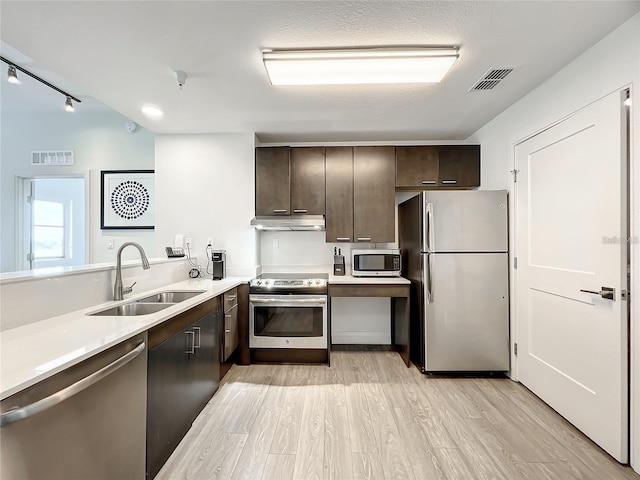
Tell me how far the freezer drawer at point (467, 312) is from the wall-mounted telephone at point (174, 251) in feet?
8.30

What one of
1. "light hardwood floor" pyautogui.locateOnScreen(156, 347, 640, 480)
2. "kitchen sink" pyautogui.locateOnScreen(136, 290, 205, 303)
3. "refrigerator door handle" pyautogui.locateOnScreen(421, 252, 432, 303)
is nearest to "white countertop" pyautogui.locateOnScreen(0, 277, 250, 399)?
"kitchen sink" pyautogui.locateOnScreen(136, 290, 205, 303)

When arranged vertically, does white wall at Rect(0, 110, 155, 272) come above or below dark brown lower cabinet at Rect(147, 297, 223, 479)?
above

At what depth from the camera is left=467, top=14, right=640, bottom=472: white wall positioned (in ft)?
5.29

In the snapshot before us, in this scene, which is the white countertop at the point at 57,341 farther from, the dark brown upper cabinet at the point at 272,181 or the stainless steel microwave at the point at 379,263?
the stainless steel microwave at the point at 379,263

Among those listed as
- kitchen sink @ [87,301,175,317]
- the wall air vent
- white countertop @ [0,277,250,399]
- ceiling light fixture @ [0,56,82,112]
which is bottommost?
kitchen sink @ [87,301,175,317]

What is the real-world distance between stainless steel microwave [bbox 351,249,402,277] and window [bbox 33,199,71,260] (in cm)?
438

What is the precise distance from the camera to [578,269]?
1990mm

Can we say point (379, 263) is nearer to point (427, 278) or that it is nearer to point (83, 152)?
point (427, 278)

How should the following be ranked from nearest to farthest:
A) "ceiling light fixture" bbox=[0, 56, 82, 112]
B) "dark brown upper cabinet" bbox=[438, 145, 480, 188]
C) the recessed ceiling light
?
"ceiling light fixture" bbox=[0, 56, 82, 112] → the recessed ceiling light → "dark brown upper cabinet" bbox=[438, 145, 480, 188]

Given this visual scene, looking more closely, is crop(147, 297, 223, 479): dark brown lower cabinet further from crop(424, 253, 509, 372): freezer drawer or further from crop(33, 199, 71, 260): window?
crop(33, 199, 71, 260): window

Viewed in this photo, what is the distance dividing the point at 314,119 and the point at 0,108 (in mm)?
3714

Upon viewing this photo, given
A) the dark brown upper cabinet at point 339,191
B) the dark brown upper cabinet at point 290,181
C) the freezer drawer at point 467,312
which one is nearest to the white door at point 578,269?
the freezer drawer at point 467,312

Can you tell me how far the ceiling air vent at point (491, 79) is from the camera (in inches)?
83.7

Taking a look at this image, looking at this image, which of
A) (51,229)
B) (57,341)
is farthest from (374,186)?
(51,229)
